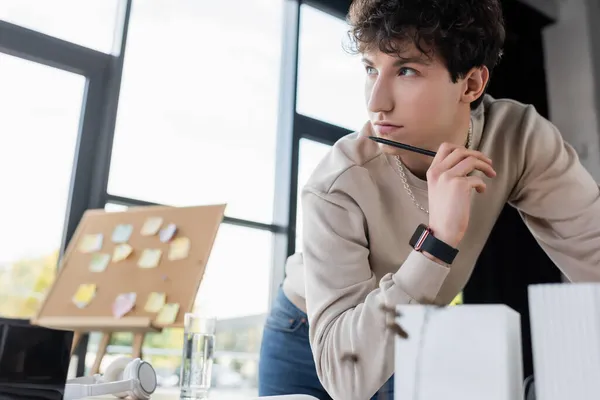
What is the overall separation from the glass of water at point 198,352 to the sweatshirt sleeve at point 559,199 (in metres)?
0.69

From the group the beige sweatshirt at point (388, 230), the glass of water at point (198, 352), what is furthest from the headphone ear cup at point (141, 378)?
the beige sweatshirt at point (388, 230)

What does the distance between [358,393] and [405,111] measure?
1.39 feet

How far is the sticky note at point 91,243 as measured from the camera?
1.81m

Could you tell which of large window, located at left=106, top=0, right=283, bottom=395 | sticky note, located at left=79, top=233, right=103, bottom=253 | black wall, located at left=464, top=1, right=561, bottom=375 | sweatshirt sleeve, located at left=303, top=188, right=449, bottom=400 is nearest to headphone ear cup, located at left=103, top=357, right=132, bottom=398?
sweatshirt sleeve, located at left=303, top=188, right=449, bottom=400

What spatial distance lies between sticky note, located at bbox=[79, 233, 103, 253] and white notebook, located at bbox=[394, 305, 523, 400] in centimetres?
161

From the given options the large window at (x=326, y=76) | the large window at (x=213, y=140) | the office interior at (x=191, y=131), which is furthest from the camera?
the large window at (x=326, y=76)

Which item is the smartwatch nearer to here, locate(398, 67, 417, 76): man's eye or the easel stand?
locate(398, 67, 417, 76): man's eye

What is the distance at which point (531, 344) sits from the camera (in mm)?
360

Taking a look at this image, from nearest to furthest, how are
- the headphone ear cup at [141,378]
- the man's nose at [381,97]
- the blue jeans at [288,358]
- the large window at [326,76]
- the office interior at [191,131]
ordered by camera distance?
1. the man's nose at [381,97]
2. the headphone ear cup at [141,378]
3. the blue jeans at [288,358]
4. the office interior at [191,131]
5. the large window at [326,76]

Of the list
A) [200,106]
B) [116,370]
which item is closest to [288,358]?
[116,370]

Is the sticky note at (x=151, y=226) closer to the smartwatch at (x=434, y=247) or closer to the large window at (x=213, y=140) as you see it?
the large window at (x=213, y=140)

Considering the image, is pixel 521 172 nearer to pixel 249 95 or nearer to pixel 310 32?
pixel 249 95

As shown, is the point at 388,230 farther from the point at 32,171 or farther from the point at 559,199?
the point at 32,171

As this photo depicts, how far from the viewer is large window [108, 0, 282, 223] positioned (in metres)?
2.38
